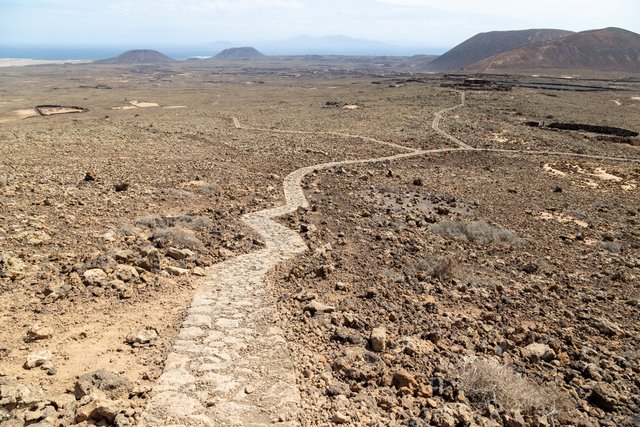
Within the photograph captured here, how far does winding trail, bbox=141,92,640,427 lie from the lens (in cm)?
557

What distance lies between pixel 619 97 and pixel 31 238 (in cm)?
6627

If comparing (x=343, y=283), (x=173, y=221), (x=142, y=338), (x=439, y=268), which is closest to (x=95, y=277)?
(x=142, y=338)

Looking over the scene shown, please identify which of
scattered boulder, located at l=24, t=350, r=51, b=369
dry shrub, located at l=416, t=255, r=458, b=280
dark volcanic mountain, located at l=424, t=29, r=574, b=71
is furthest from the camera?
dark volcanic mountain, located at l=424, t=29, r=574, b=71

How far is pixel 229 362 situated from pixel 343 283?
3390 millimetres

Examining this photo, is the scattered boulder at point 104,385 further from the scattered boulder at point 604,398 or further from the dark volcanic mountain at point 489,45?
the dark volcanic mountain at point 489,45

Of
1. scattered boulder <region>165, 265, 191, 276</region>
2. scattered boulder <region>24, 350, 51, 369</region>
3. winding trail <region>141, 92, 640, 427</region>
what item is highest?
scattered boulder <region>165, 265, 191, 276</region>

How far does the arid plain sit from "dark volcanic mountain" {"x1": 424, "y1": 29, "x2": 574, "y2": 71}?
156 m

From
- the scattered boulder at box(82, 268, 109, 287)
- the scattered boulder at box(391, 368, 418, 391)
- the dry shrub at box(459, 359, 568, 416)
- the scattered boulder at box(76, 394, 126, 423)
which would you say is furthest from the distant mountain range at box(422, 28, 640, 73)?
the scattered boulder at box(76, 394, 126, 423)

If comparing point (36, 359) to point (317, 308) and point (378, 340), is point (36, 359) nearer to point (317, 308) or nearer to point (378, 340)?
point (317, 308)

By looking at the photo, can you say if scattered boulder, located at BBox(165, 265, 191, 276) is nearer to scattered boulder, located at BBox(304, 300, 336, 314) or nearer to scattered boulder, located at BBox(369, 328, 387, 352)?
scattered boulder, located at BBox(304, 300, 336, 314)

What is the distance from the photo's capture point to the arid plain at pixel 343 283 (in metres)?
6.07

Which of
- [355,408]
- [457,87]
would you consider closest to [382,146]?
[355,408]

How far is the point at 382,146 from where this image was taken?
86.4ft

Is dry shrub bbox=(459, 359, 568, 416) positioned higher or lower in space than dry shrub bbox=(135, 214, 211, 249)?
lower
